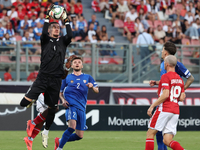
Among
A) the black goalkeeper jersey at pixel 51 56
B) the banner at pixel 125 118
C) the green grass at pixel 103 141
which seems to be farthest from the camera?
the banner at pixel 125 118

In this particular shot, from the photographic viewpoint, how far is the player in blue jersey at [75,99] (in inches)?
295

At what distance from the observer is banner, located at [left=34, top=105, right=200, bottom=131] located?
1291cm

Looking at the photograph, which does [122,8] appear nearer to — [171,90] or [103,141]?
[103,141]

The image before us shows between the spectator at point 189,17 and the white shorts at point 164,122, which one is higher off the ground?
the spectator at point 189,17

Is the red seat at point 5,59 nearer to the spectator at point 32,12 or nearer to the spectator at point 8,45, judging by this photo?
the spectator at point 8,45

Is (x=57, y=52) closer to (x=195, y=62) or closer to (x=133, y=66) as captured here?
(x=133, y=66)

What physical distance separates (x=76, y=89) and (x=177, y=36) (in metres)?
11.6

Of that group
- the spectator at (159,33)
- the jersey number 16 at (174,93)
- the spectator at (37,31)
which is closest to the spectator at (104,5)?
the spectator at (159,33)

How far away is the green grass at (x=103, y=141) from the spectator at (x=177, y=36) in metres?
6.13

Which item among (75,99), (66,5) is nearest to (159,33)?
(66,5)

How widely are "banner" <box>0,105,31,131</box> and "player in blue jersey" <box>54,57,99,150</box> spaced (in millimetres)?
5198

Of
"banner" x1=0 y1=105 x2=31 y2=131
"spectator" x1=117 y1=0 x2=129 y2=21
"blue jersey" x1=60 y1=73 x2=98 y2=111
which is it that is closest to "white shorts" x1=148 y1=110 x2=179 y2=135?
"blue jersey" x1=60 y1=73 x2=98 y2=111

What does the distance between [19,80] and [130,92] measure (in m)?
4.35

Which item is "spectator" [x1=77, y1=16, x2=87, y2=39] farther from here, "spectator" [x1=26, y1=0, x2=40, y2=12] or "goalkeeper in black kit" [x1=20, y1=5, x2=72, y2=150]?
"goalkeeper in black kit" [x1=20, y1=5, x2=72, y2=150]
